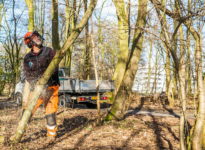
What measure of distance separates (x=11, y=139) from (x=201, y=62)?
3796 mm

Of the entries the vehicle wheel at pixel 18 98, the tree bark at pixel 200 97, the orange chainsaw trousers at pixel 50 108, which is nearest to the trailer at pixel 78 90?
the vehicle wheel at pixel 18 98

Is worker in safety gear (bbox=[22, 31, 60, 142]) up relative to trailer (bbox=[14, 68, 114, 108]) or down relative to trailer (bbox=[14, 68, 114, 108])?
up

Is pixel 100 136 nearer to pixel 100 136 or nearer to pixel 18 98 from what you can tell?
pixel 100 136

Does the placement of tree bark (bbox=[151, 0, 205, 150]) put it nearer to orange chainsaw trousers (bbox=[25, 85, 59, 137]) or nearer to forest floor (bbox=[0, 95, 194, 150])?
forest floor (bbox=[0, 95, 194, 150])

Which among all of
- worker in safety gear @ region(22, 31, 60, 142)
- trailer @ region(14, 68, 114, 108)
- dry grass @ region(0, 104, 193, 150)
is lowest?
dry grass @ region(0, 104, 193, 150)

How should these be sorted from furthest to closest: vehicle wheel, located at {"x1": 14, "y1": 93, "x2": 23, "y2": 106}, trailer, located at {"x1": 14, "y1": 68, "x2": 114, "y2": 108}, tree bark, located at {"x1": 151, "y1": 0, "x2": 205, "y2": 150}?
vehicle wheel, located at {"x1": 14, "y1": 93, "x2": 23, "y2": 106}
trailer, located at {"x1": 14, "y1": 68, "x2": 114, "y2": 108}
tree bark, located at {"x1": 151, "y1": 0, "x2": 205, "y2": 150}

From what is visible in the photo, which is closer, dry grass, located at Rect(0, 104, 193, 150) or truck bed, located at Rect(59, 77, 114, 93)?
dry grass, located at Rect(0, 104, 193, 150)

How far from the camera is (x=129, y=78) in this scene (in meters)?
6.55

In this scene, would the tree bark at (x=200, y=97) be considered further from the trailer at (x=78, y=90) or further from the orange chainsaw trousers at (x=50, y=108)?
the trailer at (x=78, y=90)

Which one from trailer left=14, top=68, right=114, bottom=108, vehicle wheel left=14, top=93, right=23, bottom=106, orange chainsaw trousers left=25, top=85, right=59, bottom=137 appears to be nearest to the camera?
orange chainsaw trousers left=25, top=85, right=59, bottom=137

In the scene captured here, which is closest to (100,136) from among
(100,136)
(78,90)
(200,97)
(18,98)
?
(100,136)

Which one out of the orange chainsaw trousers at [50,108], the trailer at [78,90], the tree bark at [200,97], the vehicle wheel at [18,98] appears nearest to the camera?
the tree bark at [200,97]

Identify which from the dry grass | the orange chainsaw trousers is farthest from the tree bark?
the orange chainsaw trousers

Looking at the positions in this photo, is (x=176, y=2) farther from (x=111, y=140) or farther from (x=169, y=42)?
(x=111, y=140)
